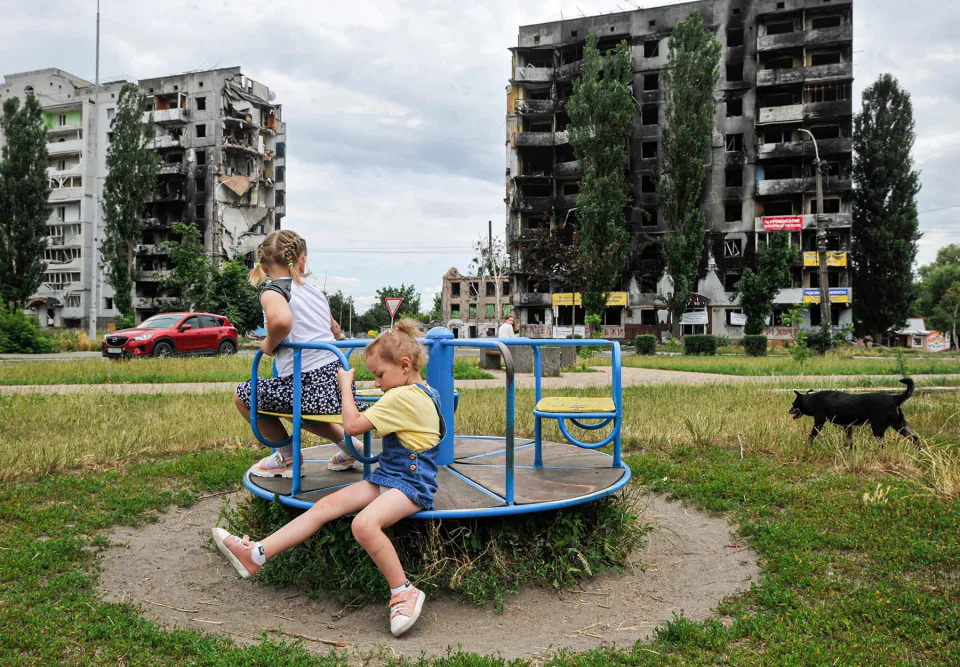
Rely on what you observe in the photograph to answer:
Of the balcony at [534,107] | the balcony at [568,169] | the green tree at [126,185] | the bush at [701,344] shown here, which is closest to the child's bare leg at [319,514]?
the bush at [701,344]

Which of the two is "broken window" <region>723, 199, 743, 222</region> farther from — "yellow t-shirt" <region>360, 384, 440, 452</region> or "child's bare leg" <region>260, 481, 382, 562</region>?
"child's bare leg" <region>260, 481, 382, 562</region>

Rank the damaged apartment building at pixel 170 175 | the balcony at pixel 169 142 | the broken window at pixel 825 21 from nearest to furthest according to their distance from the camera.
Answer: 1. the broken window at pixel 825 21
2. the damaged apartment building at pixel 170 175
3. the balcony at pixel 169 142

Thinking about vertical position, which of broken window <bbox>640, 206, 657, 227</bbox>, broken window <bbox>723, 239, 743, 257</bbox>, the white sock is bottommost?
the white sock

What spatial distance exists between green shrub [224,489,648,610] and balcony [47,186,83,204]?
73.0 metres

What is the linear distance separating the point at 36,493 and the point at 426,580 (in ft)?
11.8

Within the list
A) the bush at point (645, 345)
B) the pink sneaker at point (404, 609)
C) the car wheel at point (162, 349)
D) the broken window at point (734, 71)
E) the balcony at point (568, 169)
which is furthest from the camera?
the balcony at point (568, 169)

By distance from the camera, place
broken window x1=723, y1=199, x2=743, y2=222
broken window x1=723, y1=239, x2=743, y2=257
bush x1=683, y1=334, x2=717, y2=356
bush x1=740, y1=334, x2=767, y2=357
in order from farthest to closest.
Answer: broken window x1=723, y1=199, x2=743, y2=222
broken window x1=723, y1=239, x2=743, y2=257
bush x1=683, y1=334, x2=717, y2=356
bush x1=740, y1=334, x2=767, y2=357

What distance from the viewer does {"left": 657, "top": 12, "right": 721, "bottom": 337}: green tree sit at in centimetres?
4409

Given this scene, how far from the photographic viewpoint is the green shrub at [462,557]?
12.8ft

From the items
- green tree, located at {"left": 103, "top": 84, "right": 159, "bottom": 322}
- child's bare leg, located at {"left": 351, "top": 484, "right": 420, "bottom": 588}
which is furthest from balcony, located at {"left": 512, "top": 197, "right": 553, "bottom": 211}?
child's bare leg, located at {"left": 351, "top": 484, "right": 420, "bottom": 588}

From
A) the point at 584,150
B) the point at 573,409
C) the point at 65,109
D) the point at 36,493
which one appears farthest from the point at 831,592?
the point at 65,109

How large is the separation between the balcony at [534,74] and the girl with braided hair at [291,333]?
54064mm

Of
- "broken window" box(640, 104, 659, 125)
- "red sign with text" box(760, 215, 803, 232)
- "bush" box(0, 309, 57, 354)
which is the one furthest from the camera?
"broken window" box(640, 104, 659, 125)

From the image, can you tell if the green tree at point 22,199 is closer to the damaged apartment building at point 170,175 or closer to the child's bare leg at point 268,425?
the damaged apartment building at point 170,175
